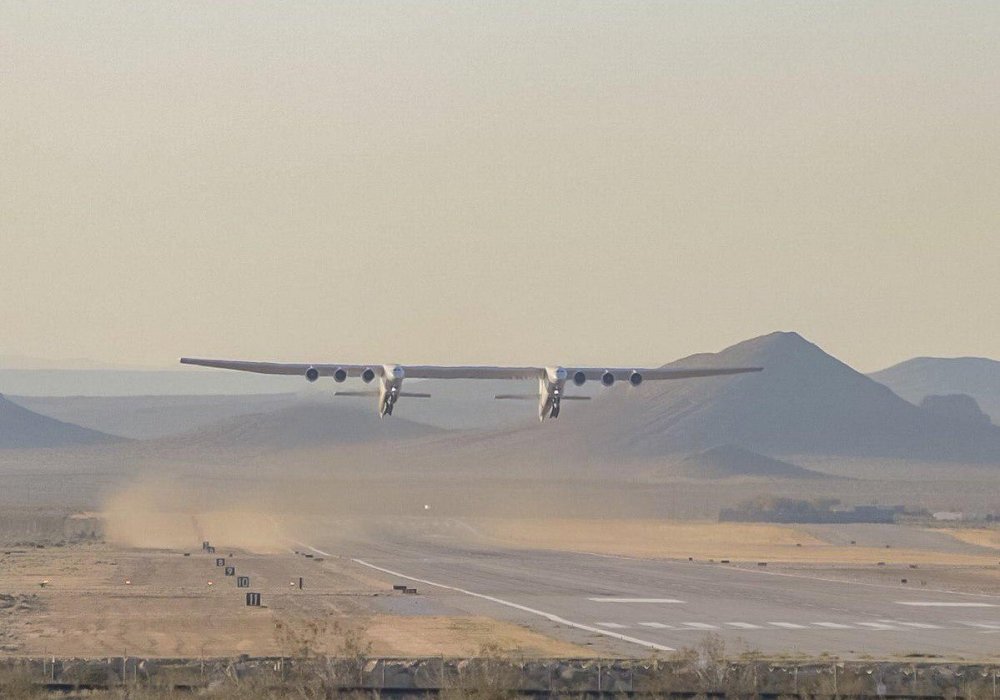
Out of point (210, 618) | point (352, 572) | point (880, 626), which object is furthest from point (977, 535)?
point (210, 618)

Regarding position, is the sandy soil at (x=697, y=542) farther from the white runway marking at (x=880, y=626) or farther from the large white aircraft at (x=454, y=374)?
the white runway marking at (x=880, y=626)

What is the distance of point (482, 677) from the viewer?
3759cm

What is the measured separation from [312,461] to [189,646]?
447ft

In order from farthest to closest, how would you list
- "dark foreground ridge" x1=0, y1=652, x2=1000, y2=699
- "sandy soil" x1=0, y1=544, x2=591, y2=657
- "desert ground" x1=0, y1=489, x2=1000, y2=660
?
"desert ground" x1=0, y1=489, x2=1000, y2=660
"sandy soil" x1=0, y1=544, x2=591, y2=657
"dark foreground ridge" x1=0, y1=652, x2=1000, y2=699

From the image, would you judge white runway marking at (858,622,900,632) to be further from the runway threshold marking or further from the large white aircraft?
the large white aircraft

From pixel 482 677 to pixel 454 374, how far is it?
158 ft

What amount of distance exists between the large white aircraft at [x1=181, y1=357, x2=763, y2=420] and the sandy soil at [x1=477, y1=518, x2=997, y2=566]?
29697 millimetres

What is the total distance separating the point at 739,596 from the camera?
2972 inches

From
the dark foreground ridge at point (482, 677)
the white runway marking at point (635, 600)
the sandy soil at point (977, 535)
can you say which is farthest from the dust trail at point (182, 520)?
the dark foreground ridge at point (482, 677)

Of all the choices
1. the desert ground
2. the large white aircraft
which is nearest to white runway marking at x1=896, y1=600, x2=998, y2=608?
the desert ground

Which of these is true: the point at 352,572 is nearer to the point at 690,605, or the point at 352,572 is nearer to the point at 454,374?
the point at 454,374

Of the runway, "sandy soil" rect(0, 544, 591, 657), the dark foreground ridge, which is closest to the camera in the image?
the dark foreground ridge

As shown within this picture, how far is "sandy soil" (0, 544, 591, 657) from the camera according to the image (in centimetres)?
5184

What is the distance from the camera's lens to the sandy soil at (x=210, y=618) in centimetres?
5184
